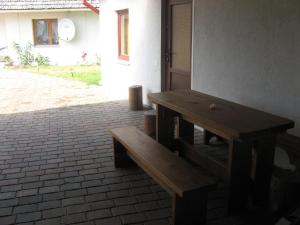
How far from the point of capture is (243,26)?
452 centimetres

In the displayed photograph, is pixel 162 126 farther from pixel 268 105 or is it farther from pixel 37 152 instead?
pixel 37 152

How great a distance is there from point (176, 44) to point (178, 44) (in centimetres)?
8

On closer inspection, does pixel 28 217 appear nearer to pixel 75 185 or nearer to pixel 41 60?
pixel 75 185

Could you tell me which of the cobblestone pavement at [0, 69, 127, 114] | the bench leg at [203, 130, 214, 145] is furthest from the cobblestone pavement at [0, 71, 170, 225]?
the bench leg at [203, 130, 214, 145]

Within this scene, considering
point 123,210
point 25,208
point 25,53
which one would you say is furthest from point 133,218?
point 25,53

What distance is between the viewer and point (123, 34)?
374 inches

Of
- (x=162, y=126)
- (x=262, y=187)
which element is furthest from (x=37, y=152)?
(x=262, y=187)

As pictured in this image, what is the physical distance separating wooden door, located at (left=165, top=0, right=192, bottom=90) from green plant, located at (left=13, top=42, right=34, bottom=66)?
10624 mm

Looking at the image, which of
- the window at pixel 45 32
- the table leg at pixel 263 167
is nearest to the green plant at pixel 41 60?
the window at pixel 45 32

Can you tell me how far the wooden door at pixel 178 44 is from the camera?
602 centimetres

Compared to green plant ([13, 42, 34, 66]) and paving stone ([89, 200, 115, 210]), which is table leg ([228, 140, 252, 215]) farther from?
green plant ([13, 42, 34, 66])

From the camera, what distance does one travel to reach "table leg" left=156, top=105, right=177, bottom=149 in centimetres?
423

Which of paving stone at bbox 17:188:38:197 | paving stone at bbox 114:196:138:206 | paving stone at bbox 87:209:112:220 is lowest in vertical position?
paving stone at bbox 87:209:112:220

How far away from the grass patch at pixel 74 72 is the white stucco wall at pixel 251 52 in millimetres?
6526
